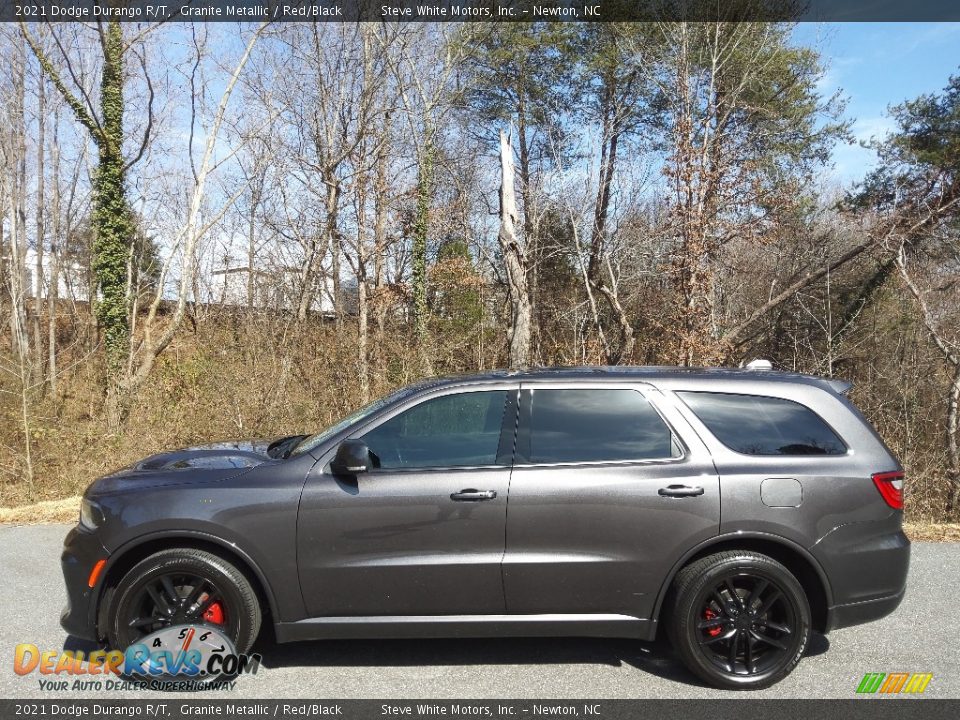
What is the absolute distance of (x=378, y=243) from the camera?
57.3 feet

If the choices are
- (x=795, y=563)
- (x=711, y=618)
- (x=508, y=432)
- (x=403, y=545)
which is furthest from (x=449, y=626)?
(x=795, y=563)

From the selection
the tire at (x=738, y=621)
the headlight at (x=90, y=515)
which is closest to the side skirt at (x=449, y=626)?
the tire at (x=738, y=621)

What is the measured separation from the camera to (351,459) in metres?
3.93

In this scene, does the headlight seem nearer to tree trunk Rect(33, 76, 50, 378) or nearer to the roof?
the roof

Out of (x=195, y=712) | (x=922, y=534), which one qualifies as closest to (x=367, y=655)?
(x=195, y=712)

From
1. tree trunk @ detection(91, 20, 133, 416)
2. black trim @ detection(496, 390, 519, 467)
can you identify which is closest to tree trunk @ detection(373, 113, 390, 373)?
tree trunk @ detection(91, 20, 133, 416)

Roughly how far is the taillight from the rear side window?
0.74ft

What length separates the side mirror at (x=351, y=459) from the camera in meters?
3.93

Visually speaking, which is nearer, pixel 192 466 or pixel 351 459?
pixel 351 459

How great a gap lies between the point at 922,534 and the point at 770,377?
406 centimetres

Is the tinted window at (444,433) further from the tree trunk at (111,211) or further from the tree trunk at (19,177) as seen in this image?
the tree trunk at (19,177)

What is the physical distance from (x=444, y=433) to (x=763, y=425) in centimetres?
183

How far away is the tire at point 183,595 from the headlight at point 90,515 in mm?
334

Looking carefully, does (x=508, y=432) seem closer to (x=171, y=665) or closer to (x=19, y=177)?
(x=171, y=665)
